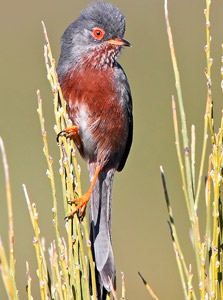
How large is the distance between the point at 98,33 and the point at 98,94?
0.50 meters

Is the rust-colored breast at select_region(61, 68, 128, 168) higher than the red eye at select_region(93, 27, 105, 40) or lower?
lower

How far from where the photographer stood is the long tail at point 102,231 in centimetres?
480

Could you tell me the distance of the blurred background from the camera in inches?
392

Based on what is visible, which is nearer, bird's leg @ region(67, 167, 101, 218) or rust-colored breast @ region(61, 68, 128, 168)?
bird's leg @ region(67, 167, 101, 218)

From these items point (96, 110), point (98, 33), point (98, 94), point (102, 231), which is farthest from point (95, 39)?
point (102, 231)

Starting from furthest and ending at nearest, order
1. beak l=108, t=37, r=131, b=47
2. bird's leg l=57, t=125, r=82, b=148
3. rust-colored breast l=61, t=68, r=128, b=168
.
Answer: beak l=108, t=37, r=131, b=47 < rust-colored breast l=61, t=68, r=128, b=168 < bird's leg l=57, t=125, r=82, b=148

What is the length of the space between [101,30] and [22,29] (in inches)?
338

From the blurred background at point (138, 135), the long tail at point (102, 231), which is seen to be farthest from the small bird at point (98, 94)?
the blurred background at point (138, 135)

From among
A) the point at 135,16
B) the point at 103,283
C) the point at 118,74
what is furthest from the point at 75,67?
the point at 135,16

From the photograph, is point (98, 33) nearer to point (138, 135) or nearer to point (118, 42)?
point (118, 42)

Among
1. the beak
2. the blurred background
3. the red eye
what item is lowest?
the blurred background

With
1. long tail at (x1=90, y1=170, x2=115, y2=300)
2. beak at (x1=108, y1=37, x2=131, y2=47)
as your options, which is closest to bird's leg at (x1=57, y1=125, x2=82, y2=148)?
long tail at (x1=90, y1=170, x2=115, y2=300)

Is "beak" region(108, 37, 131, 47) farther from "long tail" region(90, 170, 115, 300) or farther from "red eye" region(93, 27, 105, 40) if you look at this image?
"long tail" region(90, 170, 115, 300)

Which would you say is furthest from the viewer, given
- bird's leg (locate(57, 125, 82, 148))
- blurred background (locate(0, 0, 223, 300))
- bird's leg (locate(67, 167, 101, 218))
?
blurred background (locate(0, 0, 223, 300))
